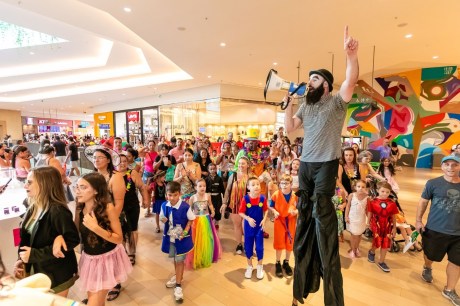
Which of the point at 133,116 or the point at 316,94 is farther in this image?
the point at 133,116

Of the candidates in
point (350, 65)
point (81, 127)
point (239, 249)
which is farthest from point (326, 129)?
point (81, 127)

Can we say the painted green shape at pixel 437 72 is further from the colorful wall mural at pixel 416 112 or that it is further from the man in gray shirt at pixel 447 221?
the man in gray shirt at pixel 447 221

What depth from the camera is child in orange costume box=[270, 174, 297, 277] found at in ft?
9.23

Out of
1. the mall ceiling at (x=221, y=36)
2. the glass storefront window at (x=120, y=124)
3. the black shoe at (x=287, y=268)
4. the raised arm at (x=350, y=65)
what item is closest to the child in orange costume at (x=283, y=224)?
the black shoe at (x=287, y=268)

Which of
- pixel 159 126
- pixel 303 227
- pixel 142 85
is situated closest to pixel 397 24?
pixel 303 227

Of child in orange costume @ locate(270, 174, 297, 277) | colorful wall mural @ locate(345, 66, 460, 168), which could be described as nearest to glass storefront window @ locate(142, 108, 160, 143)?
colorful wall mural @ locate(345, 66, 460, 168)

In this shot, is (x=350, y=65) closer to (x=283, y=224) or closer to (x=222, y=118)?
(x=283, y=224)

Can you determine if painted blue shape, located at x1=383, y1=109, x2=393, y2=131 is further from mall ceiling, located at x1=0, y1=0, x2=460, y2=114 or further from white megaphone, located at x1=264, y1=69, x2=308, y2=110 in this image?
white megaphone, located at x1=264, y1=69, x2=308, y2=110

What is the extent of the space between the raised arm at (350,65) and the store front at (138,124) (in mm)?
14397

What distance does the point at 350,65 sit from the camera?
1.32m

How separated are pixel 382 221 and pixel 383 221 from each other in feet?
0.04

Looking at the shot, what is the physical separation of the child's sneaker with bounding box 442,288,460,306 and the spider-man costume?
649mm

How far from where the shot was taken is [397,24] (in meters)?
5.14

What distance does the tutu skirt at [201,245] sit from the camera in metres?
2.97
